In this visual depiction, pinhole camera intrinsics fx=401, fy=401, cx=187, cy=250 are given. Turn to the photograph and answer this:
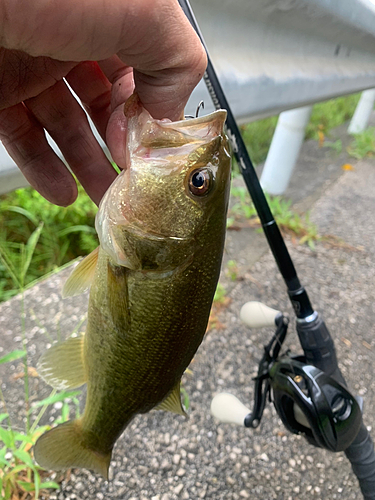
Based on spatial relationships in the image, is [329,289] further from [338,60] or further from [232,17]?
[232,17]

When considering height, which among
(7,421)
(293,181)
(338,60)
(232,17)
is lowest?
(293,181)

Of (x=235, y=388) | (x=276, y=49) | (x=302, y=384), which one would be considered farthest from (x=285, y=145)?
(x=302, y=384)

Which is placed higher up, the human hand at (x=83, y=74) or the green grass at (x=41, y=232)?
the human hand at (x=83, y=74)

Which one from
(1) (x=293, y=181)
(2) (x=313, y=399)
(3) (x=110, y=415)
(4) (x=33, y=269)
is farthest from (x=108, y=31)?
(1) (x=293, y=181)

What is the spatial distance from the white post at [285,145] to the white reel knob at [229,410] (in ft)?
8.19

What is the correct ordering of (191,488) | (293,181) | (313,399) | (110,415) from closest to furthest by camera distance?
(110,415)
(313,399)
(191,488)
(293,181)

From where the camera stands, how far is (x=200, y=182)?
41.9 inches

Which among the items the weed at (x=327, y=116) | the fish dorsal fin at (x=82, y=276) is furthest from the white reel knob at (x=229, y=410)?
the weed at (x=327, y=116)

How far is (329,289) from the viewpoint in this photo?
115 inches

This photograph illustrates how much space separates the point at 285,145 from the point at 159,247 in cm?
284

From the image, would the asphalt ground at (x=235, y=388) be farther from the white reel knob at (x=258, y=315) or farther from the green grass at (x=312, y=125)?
the green grass at (x=312, y=125)

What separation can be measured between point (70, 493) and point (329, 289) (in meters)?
2.12

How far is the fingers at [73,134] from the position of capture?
4.33 feet

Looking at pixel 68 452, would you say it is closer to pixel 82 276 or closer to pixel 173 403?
pixel 173 403
